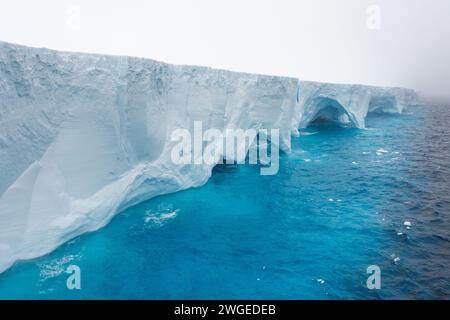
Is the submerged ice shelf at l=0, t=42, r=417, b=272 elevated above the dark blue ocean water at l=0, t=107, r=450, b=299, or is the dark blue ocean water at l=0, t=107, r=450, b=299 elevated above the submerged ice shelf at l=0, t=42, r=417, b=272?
the submerged ice shelf at l=0, t=42, r=417, b=272

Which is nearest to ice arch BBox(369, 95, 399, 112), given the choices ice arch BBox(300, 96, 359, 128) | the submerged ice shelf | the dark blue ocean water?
ice arch BBox(300, 96, 359, 128)

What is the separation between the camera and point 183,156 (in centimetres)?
1191

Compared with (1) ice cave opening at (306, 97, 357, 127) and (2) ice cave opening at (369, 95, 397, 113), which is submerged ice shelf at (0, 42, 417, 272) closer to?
(1) ice cave opening at (306, 97, 357, 127)

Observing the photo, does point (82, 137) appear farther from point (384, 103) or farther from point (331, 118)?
point (384, 103)

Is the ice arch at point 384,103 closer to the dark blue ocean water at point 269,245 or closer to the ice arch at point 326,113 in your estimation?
the ice arch at point 326,113

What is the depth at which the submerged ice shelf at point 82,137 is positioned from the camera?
655 cm

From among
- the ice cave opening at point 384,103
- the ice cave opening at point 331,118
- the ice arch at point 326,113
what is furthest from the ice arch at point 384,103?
the ice arch at point 326,113

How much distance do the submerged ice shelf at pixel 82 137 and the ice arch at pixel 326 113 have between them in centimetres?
1514

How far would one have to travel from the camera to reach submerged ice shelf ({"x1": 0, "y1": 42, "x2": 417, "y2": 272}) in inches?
258

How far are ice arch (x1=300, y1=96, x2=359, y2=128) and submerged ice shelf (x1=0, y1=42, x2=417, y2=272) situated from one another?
15137mm

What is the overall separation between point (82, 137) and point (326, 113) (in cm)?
2960

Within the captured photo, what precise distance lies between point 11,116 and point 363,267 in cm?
930
